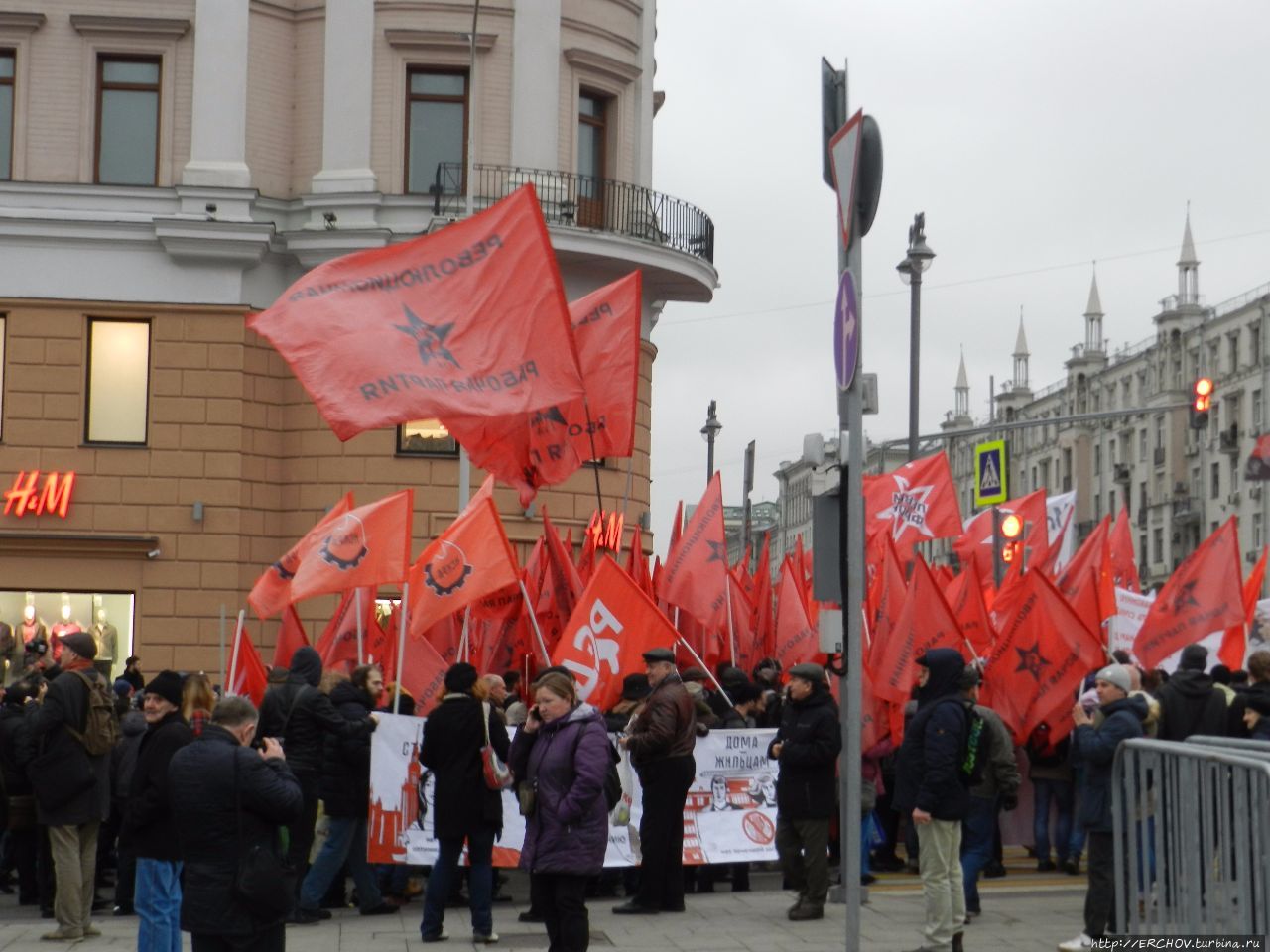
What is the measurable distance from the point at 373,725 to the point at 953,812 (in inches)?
174

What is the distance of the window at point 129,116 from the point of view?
2830cm

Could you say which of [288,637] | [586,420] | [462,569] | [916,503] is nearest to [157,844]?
[462,569]

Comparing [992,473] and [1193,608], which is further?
[992,473]

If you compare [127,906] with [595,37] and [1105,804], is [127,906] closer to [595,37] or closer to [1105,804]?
[1105,804]

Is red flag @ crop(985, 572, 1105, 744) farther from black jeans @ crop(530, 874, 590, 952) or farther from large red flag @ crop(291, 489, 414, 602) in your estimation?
black jeans @ crop(530, 874, 590, 952)

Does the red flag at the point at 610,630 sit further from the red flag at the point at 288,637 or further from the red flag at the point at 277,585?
the red flag at the point at 288,637

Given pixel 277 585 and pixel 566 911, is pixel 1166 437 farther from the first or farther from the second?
pixel 566 911

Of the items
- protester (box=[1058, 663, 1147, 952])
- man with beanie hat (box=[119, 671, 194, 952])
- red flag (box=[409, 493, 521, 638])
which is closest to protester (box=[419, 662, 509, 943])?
man with beanie hat (box=[119, 671, 194, 952])

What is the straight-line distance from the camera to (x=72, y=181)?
27875 millimetres

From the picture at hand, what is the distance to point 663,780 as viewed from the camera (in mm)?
14711

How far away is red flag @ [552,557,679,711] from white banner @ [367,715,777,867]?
2.43ft

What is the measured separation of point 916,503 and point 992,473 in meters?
7.21

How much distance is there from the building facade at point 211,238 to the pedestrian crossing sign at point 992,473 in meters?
7.17

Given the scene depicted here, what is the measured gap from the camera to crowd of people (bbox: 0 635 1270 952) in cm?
908
